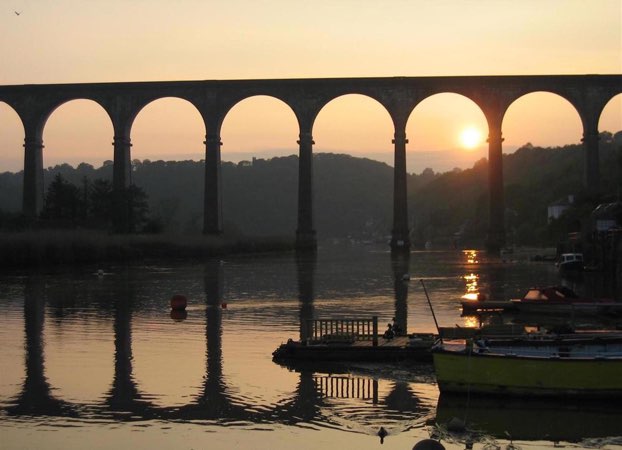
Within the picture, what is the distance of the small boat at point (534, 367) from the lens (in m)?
17.6

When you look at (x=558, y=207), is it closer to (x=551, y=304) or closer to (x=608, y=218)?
(x=608, y=218)

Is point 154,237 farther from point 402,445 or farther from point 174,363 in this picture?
point 402,445

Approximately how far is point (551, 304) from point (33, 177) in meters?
54.6

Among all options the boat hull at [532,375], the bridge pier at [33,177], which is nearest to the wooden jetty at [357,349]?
the boat hull at [532,375]

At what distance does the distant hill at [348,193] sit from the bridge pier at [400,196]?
38.0 meters

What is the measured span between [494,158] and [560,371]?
60.5 meters

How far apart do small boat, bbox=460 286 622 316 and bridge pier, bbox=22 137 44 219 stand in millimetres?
51016

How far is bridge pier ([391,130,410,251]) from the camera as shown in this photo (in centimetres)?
7581

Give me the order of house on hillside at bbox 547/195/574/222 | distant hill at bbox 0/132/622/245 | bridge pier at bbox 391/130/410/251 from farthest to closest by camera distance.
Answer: distant hill at bbox 0/132/622/245 → house on hillside at bbox 547/195/574/222 → bridge pier at bbox 391/130/410/251

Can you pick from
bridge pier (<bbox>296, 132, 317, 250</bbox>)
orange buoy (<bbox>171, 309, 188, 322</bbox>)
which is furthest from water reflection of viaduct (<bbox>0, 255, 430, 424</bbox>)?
bridge pier (<bbox>296, 132, 317, 250</bbox>)

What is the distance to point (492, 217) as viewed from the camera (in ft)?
250

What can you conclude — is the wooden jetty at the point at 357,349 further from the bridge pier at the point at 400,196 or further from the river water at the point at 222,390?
the bridge pier at the point at 400,196

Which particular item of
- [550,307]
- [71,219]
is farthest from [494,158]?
[550,307]

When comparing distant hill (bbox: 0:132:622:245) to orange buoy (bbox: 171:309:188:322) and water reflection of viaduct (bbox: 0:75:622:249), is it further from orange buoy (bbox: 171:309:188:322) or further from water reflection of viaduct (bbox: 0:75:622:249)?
orange buoy (bbox: 171:309:188:322)
